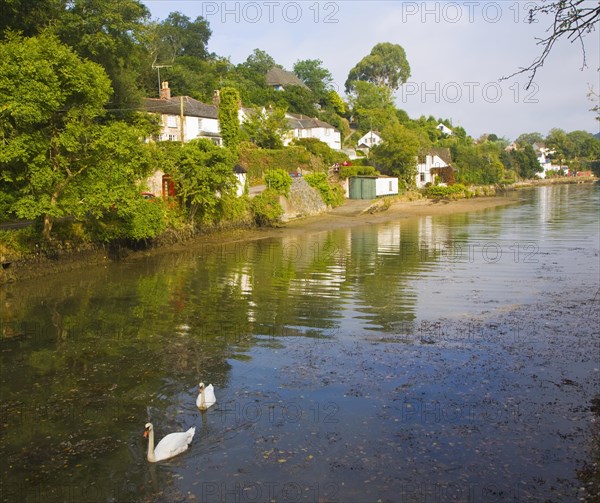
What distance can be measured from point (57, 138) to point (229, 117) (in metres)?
37.1

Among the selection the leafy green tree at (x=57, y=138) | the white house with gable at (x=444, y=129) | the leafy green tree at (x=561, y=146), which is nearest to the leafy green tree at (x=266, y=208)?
the leafy green tree at (x=57, y=138)

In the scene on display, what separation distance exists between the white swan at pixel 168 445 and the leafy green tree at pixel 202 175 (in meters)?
27.3

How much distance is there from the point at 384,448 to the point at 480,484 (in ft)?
5.72

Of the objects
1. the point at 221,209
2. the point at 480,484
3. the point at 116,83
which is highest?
the point at 116,83

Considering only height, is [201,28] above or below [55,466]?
above

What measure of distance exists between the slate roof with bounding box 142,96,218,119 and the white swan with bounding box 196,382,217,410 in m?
46.1

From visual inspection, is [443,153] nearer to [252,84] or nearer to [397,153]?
[397,153]

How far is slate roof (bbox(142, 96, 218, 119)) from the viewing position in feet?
184

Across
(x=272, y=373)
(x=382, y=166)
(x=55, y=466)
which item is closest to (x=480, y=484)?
(x=272, y=373)

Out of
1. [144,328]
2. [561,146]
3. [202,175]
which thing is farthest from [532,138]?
[144,328]

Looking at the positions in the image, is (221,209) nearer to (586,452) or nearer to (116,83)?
(116,83)

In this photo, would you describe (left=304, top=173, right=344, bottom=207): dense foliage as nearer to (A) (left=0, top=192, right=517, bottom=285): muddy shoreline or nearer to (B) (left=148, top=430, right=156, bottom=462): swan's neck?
(A) (left=0, top=192, right=517, bottom=285): muddy shoreline

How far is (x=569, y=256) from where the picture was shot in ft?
99.8

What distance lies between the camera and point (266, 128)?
6662 cm
